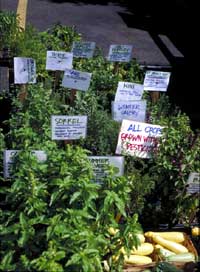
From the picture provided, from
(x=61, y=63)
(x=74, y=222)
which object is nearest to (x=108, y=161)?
(x=74, y=222)

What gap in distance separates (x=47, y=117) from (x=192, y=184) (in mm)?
1069

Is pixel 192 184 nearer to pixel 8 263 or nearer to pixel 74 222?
pixel 74 222

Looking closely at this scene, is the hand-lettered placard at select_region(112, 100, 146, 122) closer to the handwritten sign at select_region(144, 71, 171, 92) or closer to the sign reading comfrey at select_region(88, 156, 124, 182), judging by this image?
the handwritten sign at select_region(144, 71, 171, 92)

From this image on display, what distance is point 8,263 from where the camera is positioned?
223cm

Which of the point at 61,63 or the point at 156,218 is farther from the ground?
the point at 61,63

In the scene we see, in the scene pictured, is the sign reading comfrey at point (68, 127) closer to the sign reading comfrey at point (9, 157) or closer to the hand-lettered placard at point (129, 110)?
the sign reading comfrey at point (9, 157)

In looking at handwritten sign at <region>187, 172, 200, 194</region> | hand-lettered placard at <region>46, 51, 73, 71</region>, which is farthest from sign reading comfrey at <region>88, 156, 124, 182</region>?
hand-lettered placard at <region>46, 51, 73, 71</region>

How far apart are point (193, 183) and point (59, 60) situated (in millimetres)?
1611

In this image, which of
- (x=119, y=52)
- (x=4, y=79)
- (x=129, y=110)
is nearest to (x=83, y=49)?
(x=119, y=52)

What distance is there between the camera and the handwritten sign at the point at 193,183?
9.34 feet

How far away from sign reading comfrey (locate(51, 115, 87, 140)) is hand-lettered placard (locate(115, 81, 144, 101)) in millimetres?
681

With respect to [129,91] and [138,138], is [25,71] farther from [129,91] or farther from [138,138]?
[138,138]

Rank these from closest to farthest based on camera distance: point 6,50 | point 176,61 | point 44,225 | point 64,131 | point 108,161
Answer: point 44,225, point 108,161, point 64,131, point 6,50, point 176,61

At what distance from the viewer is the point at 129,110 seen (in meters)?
3.37
